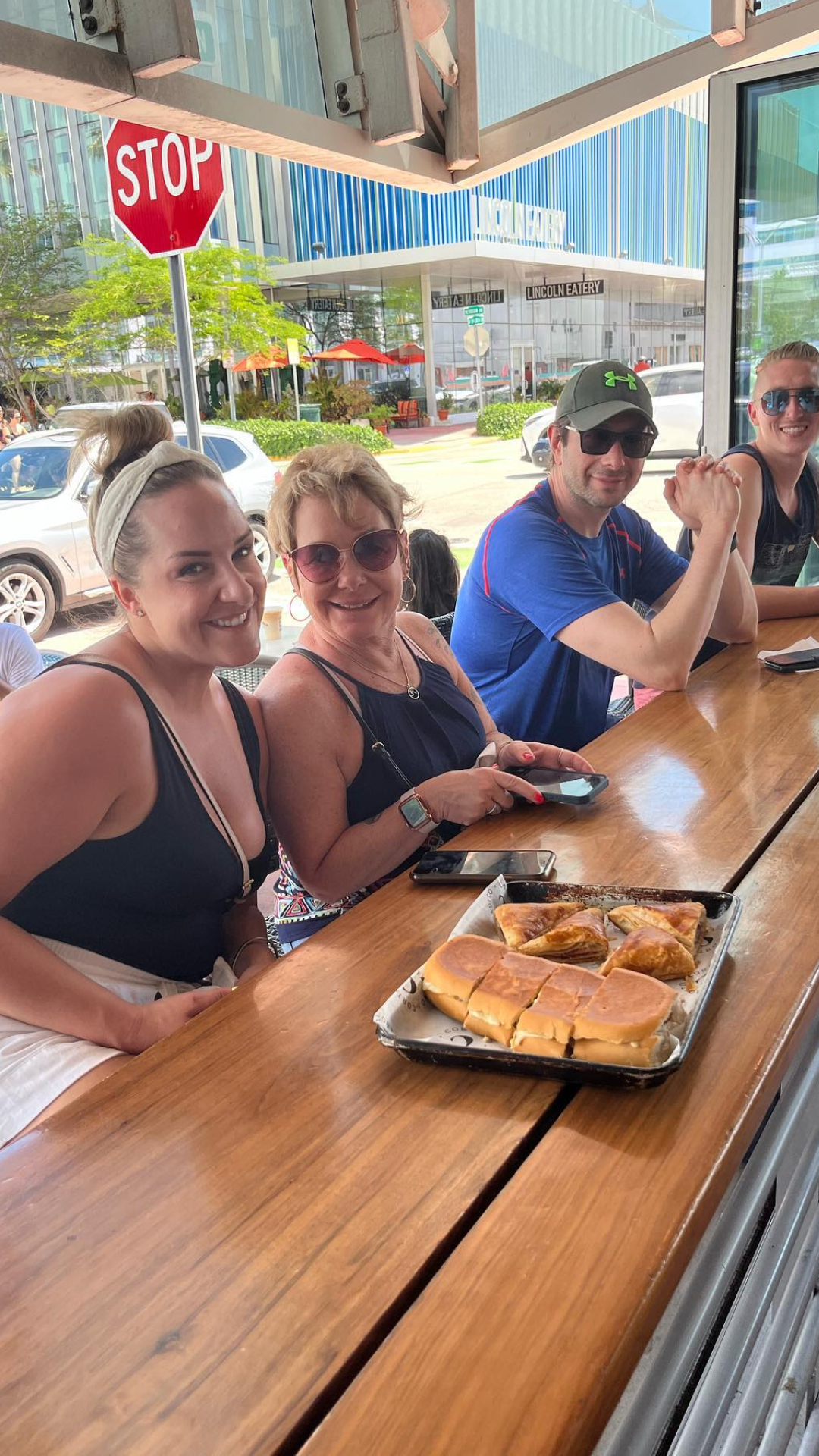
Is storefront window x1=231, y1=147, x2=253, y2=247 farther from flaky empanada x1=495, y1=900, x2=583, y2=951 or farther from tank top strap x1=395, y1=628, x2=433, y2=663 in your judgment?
flaky empanada x1=495, y1=900, x2=583, y2=951

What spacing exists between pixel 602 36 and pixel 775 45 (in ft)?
3.96

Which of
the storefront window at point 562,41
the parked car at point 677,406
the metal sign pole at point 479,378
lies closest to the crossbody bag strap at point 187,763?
the storefront window at point 562,41

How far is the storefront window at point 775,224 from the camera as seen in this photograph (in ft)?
13.5

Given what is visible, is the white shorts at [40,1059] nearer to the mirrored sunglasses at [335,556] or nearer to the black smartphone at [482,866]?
the black smartphone at [482,866]

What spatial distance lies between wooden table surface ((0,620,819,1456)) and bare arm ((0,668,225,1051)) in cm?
32

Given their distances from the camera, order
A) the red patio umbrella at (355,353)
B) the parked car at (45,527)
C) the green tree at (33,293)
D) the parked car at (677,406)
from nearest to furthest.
→ the parked car at (45,527) < the green tree at (33,293) < the parked car at (677,406) < the red patio umbrella at (355,353)

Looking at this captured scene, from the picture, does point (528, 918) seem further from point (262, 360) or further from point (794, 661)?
point (262, 360)

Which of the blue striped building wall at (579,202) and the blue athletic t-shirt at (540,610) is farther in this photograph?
the blue striped building wall at (579,202)

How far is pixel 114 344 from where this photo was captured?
53.1 feet

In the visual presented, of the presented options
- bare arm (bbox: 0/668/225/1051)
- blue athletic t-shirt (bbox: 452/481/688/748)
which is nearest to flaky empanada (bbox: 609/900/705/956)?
bare arm (bbox: 0/668/225/1051)

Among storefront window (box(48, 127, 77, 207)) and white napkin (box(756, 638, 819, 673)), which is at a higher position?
storefront window (box(48, 127, 77, 207))

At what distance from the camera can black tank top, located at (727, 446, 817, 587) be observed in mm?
3494

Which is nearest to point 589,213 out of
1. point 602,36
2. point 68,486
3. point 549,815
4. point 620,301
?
point 620,301

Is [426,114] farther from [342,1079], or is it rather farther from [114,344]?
[114,344]
